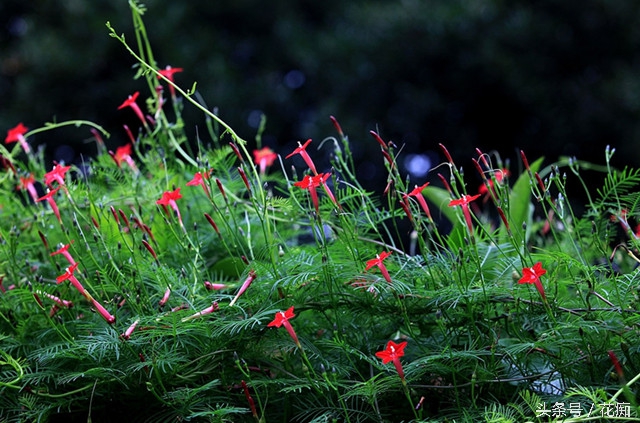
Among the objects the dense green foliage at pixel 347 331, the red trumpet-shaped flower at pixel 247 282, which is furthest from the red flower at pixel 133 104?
the red trumpet-shaped flower at pixel 247 282

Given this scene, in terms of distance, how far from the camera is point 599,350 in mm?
869

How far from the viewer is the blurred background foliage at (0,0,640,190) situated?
18.0 ft

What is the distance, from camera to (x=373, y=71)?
579cm

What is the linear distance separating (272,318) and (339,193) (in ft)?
0.86

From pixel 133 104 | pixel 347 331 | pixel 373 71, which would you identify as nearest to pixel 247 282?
pixel 347 331

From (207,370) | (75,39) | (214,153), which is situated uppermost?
(214,153)

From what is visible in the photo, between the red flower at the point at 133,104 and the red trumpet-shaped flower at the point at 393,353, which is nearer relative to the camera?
the red trumpet-shaped flower at the point at 393,353

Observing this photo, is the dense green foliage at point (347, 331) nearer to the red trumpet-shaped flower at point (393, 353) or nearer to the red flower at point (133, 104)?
the red trumpet-shaped flower at point (393, 353)

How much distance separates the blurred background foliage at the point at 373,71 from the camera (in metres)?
5.48

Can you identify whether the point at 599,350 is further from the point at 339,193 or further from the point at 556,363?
the point at 339,193

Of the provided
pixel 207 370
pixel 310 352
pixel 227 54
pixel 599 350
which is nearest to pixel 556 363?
pixel 599 350

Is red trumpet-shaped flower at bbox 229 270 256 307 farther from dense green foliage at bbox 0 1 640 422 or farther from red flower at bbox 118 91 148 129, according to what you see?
red flower at bbox 118 91 148 129

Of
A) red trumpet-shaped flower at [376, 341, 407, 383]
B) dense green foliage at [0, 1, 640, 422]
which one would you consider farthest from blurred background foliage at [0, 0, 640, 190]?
red trumpet-shaped flower at [376, 341, 407, 383]

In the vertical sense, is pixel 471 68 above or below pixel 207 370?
below
